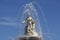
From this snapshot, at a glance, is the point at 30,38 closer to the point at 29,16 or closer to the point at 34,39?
the point at 34,39

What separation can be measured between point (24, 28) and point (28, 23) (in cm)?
112

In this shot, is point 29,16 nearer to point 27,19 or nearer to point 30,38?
point 27,19

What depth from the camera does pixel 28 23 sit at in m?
57.3

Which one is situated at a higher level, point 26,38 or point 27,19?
point 27,19

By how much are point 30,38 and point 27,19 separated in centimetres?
375

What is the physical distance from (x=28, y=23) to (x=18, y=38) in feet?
10.5

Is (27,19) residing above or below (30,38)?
above

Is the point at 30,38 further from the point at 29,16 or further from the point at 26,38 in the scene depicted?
the point at 29,16

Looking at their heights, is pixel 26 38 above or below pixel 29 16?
below

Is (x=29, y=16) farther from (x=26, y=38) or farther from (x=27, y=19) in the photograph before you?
(x=26, y=38)

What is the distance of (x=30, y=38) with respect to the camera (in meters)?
55.4

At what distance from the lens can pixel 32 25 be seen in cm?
5731

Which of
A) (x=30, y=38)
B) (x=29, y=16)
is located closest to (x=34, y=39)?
(x=30, y=38)

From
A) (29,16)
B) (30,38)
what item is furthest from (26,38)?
(29,16)
